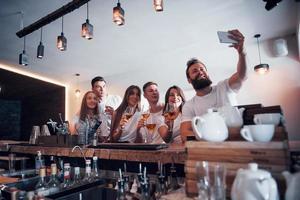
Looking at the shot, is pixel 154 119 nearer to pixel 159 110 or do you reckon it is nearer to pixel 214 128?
pixel 159 110

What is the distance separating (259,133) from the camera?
78 centimetres

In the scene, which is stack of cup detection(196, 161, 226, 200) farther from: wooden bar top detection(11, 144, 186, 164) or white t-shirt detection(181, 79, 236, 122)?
white t-shirt detection(181, 79, 236, 122)

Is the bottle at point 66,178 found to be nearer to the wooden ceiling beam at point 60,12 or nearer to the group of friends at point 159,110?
the group of friends at point 159,110

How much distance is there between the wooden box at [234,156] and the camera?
0.76m

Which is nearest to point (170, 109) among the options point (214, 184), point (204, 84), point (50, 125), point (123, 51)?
point (204, 84)

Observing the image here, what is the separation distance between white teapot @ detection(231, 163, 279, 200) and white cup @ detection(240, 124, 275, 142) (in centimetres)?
11

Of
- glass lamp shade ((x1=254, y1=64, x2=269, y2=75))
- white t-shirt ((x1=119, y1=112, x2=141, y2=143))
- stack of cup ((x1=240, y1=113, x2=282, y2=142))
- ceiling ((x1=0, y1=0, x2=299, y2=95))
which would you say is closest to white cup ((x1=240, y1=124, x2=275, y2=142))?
stack of cup ((x1=240, y1=113, x2=282, y2=142))

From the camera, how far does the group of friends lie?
183 centimetres

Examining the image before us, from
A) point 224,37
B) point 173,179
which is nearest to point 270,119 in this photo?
point 224,37

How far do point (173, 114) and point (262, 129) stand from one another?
1.12 m

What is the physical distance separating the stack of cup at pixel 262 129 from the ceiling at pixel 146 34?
2.35 metres

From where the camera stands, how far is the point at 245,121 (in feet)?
3.18

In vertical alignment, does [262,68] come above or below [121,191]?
above

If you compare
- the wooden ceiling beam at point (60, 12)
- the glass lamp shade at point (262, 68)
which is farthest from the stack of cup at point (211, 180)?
the glass lamp shade at point (262, 68)
